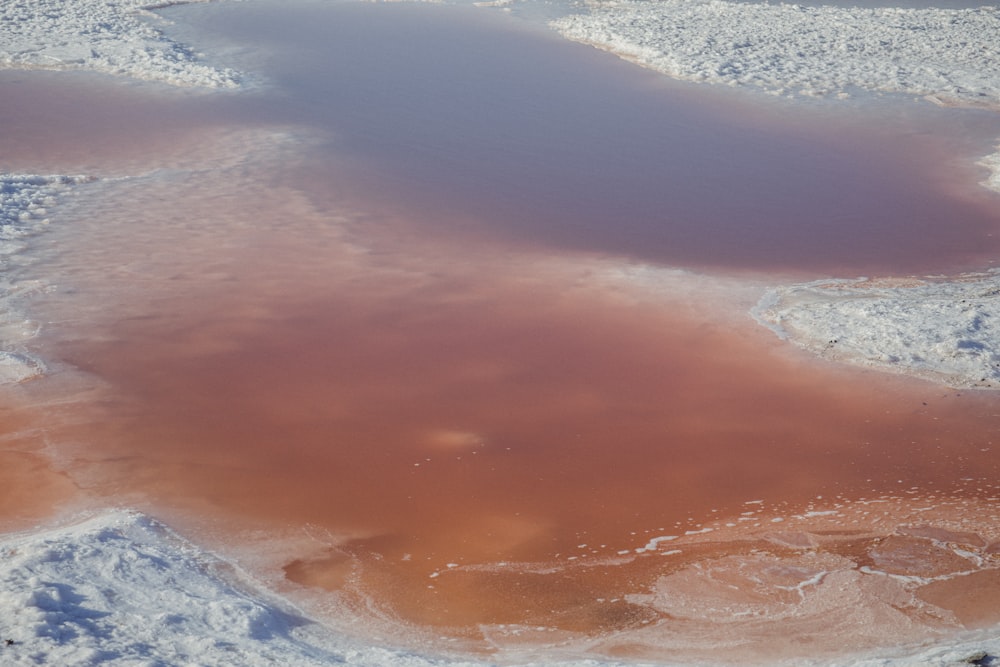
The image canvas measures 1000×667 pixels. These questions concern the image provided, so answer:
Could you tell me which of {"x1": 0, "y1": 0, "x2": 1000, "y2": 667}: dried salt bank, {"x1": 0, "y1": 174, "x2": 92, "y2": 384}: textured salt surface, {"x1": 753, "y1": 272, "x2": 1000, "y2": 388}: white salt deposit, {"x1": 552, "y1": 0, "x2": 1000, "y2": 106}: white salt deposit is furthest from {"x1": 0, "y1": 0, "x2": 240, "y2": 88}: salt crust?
{"x1": 753, "y1": 272, "x2": 1000, "y2": 388}: white salt deposit

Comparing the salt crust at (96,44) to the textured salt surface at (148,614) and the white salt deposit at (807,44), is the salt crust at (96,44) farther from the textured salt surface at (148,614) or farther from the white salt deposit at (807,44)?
the textured salt surface at (148,614)

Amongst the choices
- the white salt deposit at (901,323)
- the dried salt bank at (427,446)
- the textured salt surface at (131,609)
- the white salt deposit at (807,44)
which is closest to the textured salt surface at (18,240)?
the dried salt bank at (427,446)

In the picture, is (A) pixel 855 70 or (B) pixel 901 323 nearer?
(B) pixel 901 323

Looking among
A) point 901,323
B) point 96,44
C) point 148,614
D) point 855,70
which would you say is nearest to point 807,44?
point 855,70

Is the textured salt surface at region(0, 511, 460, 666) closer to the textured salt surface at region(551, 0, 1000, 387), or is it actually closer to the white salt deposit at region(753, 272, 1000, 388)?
Result: the white salt deposit at region(753, 272, 1000, 388)

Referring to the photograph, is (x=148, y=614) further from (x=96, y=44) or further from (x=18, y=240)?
(x=96, y=44)

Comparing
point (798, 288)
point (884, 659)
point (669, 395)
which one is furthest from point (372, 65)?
point (884, 659)
